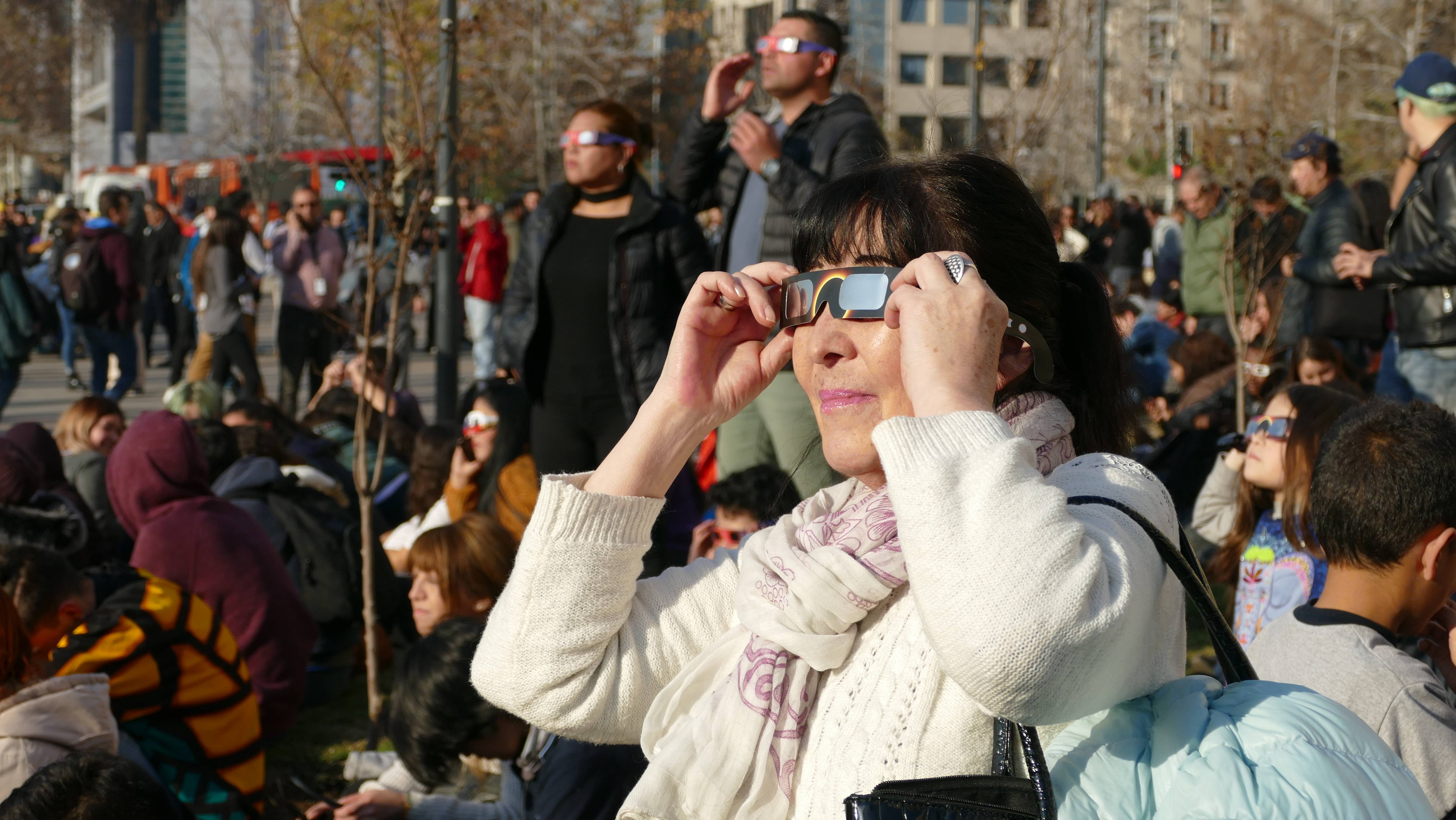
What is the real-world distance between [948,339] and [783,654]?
467mm

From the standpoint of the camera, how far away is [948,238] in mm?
1767

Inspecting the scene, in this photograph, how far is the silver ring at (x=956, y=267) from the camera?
5.28 feet

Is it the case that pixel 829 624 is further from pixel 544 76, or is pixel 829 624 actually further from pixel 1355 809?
pixel 544 76

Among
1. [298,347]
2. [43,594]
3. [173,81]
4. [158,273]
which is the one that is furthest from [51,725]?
[173,81]

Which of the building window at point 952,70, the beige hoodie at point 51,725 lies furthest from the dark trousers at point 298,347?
the building window at point 952,70

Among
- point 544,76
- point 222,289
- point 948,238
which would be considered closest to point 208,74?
point 544,76

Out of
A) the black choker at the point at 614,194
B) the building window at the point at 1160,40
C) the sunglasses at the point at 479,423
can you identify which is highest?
the building window at the point at 1160,40

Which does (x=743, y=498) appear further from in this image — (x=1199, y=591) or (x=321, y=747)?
(x=1199, y=591)

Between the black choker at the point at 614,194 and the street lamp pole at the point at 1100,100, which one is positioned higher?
the street lamp pole at the point at 1100,100

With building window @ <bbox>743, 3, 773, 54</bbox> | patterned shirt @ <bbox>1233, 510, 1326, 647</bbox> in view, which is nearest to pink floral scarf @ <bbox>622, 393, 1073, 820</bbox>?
patterned shirt @ <bbox>1233, 510, 1326, 647</bbox>

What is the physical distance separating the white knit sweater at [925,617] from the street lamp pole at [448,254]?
4.92m

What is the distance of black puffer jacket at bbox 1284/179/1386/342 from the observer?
22.9 feet

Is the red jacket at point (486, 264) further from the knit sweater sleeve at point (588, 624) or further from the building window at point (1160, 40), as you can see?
the building window at point (1160, 40)

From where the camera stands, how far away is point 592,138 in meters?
5.59
